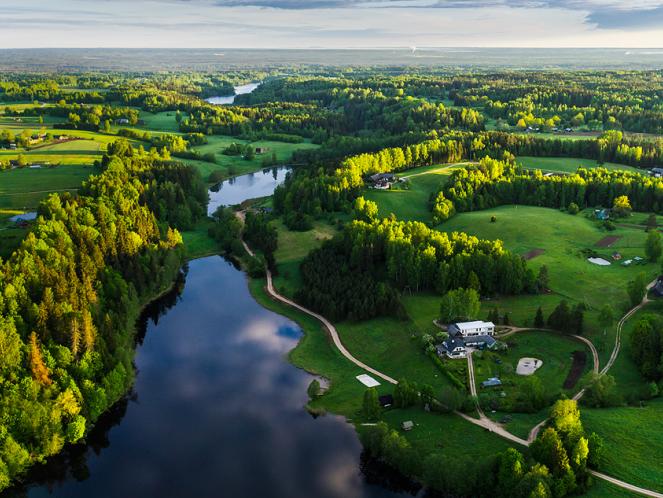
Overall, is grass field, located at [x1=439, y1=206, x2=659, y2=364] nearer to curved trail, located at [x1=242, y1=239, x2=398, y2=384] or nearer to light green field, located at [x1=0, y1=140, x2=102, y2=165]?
curved trail, located at [x1=242, y1=239, x2=398, y2=384]

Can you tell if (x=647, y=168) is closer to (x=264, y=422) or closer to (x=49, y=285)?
(x=264, y=422)

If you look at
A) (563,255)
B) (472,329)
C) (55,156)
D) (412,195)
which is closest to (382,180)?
(412,195)

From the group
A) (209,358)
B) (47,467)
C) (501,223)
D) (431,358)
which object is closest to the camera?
(47,467)

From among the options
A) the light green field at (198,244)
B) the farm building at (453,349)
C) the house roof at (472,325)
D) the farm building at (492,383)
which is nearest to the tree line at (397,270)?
the house roof at (472,325)

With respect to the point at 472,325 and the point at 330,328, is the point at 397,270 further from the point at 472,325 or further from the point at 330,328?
the point at 472,325

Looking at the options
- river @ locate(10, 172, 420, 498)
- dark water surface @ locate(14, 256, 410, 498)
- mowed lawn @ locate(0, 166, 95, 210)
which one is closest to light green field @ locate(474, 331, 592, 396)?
river @ locate(10, 172, 420, 498)

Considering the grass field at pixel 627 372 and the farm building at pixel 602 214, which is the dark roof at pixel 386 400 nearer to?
the grass field at pixel 627 372

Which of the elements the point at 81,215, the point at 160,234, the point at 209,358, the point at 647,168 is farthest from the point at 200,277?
the point at 647,168
